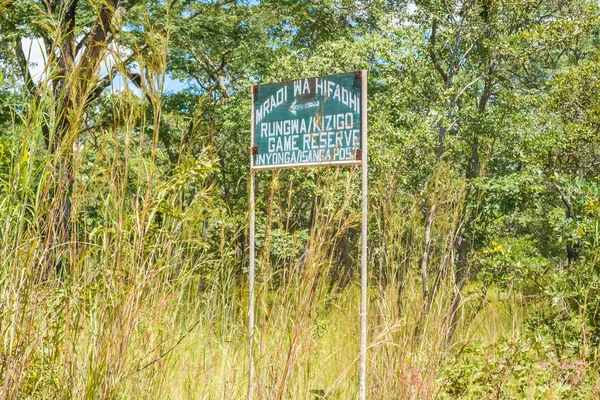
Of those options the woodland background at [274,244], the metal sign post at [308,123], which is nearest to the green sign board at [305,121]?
the metal sign post at [308,123]

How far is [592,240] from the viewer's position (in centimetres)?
476

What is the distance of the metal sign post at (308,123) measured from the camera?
134 inches

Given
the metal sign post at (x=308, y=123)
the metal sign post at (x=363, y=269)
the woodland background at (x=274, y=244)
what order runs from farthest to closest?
the metal sign post at (x=308, y=123)
the metal sign post at (x=363, y=269)
the woodland background at (x=274, y=244)

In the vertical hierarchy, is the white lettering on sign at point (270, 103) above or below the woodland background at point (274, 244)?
above

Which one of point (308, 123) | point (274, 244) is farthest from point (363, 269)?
point (274, 244)

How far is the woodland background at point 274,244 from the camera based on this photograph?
2174 mm

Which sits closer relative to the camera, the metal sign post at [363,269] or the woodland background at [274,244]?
the woodland background at [274,244]

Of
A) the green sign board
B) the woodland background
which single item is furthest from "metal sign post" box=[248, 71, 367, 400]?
the woodland background

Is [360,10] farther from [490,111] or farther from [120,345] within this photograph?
[120,345]

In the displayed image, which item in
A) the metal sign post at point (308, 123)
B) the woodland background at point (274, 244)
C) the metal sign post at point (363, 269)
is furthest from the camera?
the metal sign post at point (308, 123)

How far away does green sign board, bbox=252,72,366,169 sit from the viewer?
3.46m

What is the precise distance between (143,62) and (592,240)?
12.2 ft

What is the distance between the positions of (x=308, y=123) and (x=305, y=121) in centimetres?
2

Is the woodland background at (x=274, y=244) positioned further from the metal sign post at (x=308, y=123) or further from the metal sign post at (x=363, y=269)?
the metal sign post at (x=308, y=123)
